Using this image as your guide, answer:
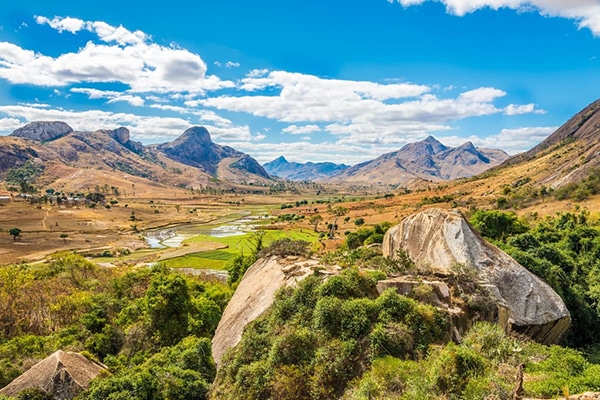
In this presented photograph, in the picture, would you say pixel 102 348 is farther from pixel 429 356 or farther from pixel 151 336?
pixel 429 356

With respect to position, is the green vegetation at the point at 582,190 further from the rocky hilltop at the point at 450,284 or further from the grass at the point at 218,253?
the rocky hilltop at the point at 450,284

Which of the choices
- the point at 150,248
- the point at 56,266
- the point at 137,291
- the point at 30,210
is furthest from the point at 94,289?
the point at 30,210

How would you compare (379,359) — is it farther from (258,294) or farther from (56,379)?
(56,379)

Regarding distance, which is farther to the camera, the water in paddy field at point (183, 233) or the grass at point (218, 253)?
the water in paddy field at point (183, 233)

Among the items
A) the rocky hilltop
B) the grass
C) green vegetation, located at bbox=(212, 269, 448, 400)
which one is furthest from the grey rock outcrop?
the grass

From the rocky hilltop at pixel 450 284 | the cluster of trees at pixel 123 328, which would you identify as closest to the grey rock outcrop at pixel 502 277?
the rocky hilltop at pixel 450 284

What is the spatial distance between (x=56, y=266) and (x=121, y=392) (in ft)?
123

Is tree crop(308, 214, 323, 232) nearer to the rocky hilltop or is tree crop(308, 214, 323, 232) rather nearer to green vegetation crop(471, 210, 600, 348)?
green vegetation crop(471, 210, 600, 348)

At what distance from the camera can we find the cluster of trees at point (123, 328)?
1997cm

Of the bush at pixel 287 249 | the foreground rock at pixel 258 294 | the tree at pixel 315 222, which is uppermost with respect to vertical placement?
the bush at pixel 287 249

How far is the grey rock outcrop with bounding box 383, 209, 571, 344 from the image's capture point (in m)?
21.6

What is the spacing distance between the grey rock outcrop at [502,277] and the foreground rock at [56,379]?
19.8 metres

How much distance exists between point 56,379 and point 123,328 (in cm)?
1246

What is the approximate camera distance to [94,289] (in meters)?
41.1
